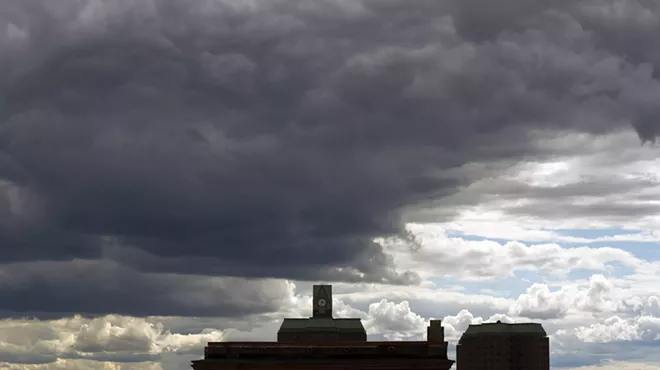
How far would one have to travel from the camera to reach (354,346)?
119438 millimetres

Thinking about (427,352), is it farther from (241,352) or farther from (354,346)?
(241,352)

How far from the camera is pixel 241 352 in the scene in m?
121

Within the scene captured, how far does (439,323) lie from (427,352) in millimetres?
37119

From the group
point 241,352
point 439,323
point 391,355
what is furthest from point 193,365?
point 439,323

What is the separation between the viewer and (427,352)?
118625mm

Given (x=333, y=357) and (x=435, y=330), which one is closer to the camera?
(x=333, y=357)

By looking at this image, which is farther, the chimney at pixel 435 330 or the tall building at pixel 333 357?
the chimney at pixel 435 330

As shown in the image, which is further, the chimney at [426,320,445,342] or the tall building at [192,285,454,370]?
the chimney at [426,320,445,342]

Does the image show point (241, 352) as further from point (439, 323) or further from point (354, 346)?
point (439, 323)

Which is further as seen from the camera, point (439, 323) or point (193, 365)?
point (439, 323)

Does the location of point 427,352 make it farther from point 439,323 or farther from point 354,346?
point 439,323

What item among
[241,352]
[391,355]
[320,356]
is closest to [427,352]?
[391,355]

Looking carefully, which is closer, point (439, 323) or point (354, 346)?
point (354, 346)

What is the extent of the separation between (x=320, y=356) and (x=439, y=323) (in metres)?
40.4
